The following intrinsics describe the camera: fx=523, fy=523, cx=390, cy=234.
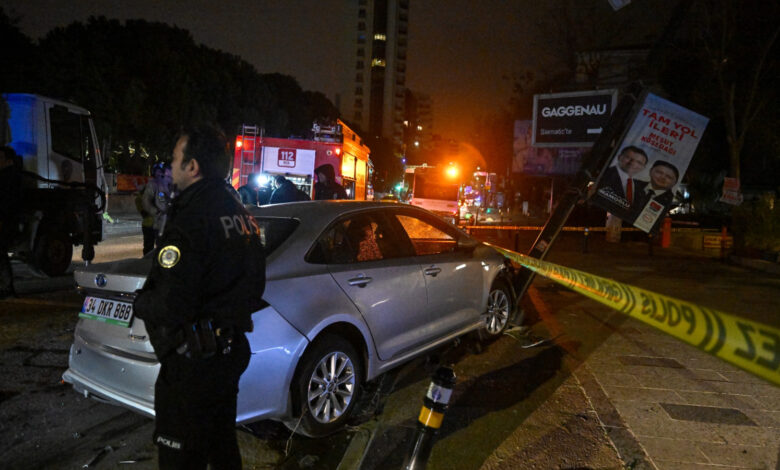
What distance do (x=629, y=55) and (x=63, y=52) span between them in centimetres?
3709

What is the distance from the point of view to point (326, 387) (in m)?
3.48

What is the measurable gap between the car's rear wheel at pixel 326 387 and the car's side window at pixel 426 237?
61.5 inches

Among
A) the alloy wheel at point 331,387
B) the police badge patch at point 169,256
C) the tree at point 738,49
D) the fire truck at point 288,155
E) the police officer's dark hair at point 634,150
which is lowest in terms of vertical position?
the alloy wheel at point 331,387

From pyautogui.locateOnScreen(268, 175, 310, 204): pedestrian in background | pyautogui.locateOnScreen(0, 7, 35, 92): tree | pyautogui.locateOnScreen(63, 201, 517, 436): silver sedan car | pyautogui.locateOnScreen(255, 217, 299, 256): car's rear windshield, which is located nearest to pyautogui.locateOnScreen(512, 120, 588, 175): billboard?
pyautogui.locateOnScreen(0, 7, 35, 92): tree

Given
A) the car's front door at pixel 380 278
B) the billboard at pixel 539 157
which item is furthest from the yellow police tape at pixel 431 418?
the billboard at pixel 539 157

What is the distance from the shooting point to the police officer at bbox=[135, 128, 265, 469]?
2.06 meters

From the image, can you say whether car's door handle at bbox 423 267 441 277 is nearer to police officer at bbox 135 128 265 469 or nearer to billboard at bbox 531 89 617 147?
police officer at bbox 135 128 265 469

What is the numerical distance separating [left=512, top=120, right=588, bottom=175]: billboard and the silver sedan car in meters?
35.0

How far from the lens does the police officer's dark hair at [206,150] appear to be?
224 centimetres

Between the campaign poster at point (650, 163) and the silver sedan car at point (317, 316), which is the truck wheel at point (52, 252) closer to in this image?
the silver sedan car at point (317, 316)

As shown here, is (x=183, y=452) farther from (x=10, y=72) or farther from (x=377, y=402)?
(x=10, y=72)

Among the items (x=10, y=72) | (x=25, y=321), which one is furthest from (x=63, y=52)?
(x=25, y=321)

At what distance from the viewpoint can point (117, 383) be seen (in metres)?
3.05

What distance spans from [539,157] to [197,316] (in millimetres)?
39842
